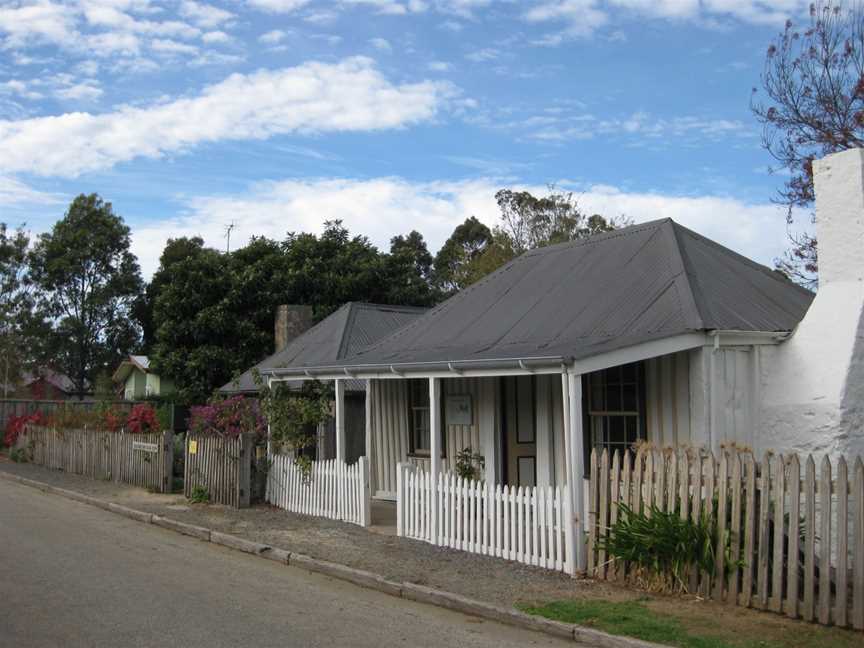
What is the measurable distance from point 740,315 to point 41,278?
43919 millimetres

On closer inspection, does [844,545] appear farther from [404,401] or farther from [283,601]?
[404,401]

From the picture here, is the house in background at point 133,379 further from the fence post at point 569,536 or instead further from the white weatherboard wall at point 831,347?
the white weatherboard wall at point 831,347

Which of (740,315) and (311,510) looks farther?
(311,510)

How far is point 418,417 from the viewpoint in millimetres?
16109

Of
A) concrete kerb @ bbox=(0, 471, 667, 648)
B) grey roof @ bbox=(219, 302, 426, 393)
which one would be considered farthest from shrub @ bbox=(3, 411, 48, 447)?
concrete kerb @ bbox=(0, 471, 667, 648)

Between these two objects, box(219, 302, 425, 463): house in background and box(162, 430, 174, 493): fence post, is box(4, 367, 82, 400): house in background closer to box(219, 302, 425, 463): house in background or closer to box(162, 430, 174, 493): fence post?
box(219, 302, 425, 463): house in background

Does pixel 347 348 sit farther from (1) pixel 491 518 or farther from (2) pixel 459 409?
(1) pixel 491 518

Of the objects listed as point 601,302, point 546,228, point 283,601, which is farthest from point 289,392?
point 546,228

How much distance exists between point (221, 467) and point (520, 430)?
226 inches

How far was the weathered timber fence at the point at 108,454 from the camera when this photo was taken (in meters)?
17.7

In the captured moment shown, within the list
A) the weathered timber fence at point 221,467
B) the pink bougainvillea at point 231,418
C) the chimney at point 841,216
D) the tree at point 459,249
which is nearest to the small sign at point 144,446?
the weathered timber fence at point 221,467

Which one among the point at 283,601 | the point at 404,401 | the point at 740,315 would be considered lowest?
the point at 283,601

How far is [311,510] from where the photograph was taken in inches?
552

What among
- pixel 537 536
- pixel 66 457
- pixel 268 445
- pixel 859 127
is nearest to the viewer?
pixel 537 536
